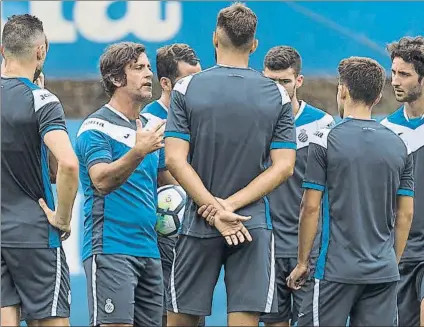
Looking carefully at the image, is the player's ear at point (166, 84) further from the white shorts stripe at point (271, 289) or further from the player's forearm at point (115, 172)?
the white shorts stripe at point (271, 289)

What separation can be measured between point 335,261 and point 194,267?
0.85 m

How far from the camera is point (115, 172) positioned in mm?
6965

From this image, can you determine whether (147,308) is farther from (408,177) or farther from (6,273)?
(408,177)

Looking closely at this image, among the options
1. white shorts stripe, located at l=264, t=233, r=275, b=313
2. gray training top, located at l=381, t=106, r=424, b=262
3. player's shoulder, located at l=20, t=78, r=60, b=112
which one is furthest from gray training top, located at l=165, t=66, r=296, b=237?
gray training top, located at l=381, t=106, r=424, b=262

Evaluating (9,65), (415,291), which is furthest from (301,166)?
(9,65)

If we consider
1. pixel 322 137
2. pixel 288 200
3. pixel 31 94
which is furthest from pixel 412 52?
pixel 31 94

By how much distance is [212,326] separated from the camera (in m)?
11.3

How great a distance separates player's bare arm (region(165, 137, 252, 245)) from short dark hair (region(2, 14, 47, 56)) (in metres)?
1.12

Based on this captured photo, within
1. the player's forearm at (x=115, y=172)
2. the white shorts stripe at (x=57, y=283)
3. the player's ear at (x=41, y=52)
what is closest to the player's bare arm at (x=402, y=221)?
the player's forearm at (x=115, y=172)

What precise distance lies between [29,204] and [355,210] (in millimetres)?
1878

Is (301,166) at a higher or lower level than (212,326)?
higher

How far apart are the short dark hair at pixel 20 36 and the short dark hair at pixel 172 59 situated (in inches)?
65.9

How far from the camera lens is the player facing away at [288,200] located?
27.5 ft

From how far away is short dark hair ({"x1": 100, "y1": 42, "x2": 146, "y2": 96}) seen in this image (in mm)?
7512
